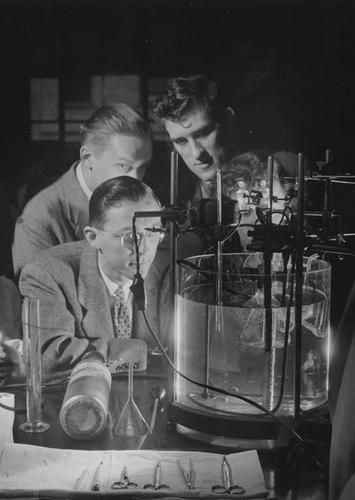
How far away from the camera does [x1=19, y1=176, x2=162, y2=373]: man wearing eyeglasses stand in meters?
1.80

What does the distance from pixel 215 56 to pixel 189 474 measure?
1057mm

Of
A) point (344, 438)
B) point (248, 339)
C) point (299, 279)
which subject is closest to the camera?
point (344, 438)

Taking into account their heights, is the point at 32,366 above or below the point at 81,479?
above

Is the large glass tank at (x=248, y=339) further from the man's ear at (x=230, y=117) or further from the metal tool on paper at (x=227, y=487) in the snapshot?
the man's ear at (x=230, y=117)

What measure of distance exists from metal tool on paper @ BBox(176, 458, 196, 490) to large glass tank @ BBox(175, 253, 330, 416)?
0.16 meters

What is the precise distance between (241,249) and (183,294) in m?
0.32

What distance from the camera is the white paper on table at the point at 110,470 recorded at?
1188 mm

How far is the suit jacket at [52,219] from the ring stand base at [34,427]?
18.5 inches

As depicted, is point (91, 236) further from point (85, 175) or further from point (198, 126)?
point (198, 126)

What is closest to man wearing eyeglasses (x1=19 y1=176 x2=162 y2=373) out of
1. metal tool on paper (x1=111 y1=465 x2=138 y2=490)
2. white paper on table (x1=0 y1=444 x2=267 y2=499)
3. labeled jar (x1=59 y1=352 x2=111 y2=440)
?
labeled jar (x1=59 y1=352 x2=111 y2=440)

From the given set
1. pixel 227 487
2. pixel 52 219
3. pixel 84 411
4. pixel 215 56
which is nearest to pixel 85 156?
pixel 52 219

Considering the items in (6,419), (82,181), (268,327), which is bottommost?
(6,419)

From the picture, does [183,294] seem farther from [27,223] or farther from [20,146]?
[20,146]

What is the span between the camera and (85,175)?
1794 mm
